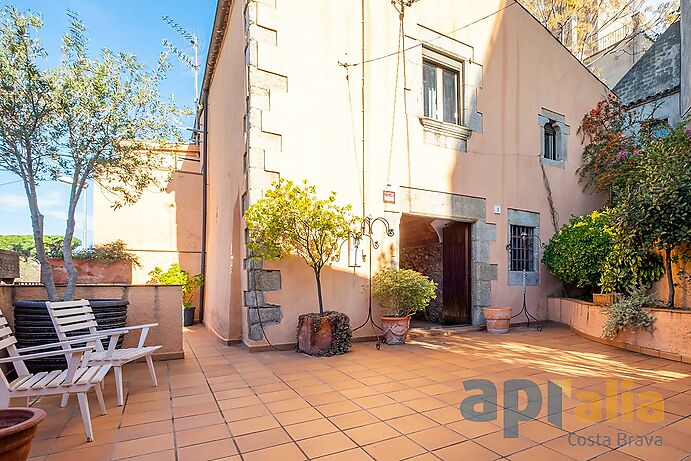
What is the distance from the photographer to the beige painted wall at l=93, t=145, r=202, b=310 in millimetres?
8195

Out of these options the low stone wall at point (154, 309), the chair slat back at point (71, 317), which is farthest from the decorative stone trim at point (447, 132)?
the chair slat back at point (71, 317)

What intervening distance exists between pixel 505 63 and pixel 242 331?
6.33 metres

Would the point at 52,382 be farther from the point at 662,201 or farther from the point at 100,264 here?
the point at 100,264

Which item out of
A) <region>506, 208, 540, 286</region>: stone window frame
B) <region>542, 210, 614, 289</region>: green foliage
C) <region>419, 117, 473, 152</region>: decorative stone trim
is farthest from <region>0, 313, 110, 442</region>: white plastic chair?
<region>542, 210, 614, 289</region>: green foliage

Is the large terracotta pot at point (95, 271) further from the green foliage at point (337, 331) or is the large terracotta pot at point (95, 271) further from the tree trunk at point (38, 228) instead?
the green foliage at point (337, 331)

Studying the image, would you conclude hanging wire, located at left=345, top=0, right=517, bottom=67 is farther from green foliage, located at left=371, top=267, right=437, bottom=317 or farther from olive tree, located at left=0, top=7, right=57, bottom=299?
olive tree, located at left=0, top=7, right=57, bottom=299

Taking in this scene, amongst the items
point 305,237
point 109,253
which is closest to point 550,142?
point 305,237

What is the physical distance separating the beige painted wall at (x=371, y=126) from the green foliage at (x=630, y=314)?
79.7 inches

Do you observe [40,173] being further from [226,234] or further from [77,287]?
[226,234]

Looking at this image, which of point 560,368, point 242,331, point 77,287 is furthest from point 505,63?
point 77,287

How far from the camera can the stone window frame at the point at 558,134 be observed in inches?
A: 302

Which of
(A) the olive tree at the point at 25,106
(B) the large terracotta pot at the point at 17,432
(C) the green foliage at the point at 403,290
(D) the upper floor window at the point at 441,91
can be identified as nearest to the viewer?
(B) the large terracotta pot at the point at 17,432

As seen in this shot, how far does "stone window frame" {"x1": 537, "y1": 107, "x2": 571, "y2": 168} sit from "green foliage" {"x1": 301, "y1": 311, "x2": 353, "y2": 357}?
→ 17.4ft

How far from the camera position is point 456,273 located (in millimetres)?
Result: 7008
